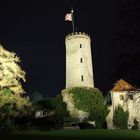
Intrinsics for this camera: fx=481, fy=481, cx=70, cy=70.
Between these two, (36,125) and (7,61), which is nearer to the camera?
(7,61)

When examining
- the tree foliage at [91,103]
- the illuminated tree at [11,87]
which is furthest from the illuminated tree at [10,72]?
the tree foliage at [91,103]

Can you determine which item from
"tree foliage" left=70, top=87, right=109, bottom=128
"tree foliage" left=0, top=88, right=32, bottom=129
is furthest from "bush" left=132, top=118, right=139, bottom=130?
"tree foliage" left=0, top=88, right=32, bottom=129

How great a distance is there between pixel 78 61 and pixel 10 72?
2768 cm

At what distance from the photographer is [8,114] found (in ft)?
160

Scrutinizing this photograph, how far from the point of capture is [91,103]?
243 feet

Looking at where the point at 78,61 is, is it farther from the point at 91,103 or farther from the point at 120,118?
the point at 120,118

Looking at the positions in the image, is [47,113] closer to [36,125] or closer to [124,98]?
[36,125]

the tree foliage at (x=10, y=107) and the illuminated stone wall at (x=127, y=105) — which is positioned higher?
the illuminated stone wall at (x=127, y=105)

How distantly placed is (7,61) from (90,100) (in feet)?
78.5

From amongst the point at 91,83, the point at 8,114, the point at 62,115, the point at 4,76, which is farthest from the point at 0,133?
the point at 91,83

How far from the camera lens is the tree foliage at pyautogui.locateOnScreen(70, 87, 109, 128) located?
242ft

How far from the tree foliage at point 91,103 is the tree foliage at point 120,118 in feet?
5.86

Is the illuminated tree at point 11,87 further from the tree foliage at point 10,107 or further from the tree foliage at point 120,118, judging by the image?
the tree foliage at point 120,118

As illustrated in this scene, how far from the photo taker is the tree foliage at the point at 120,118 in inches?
2958
